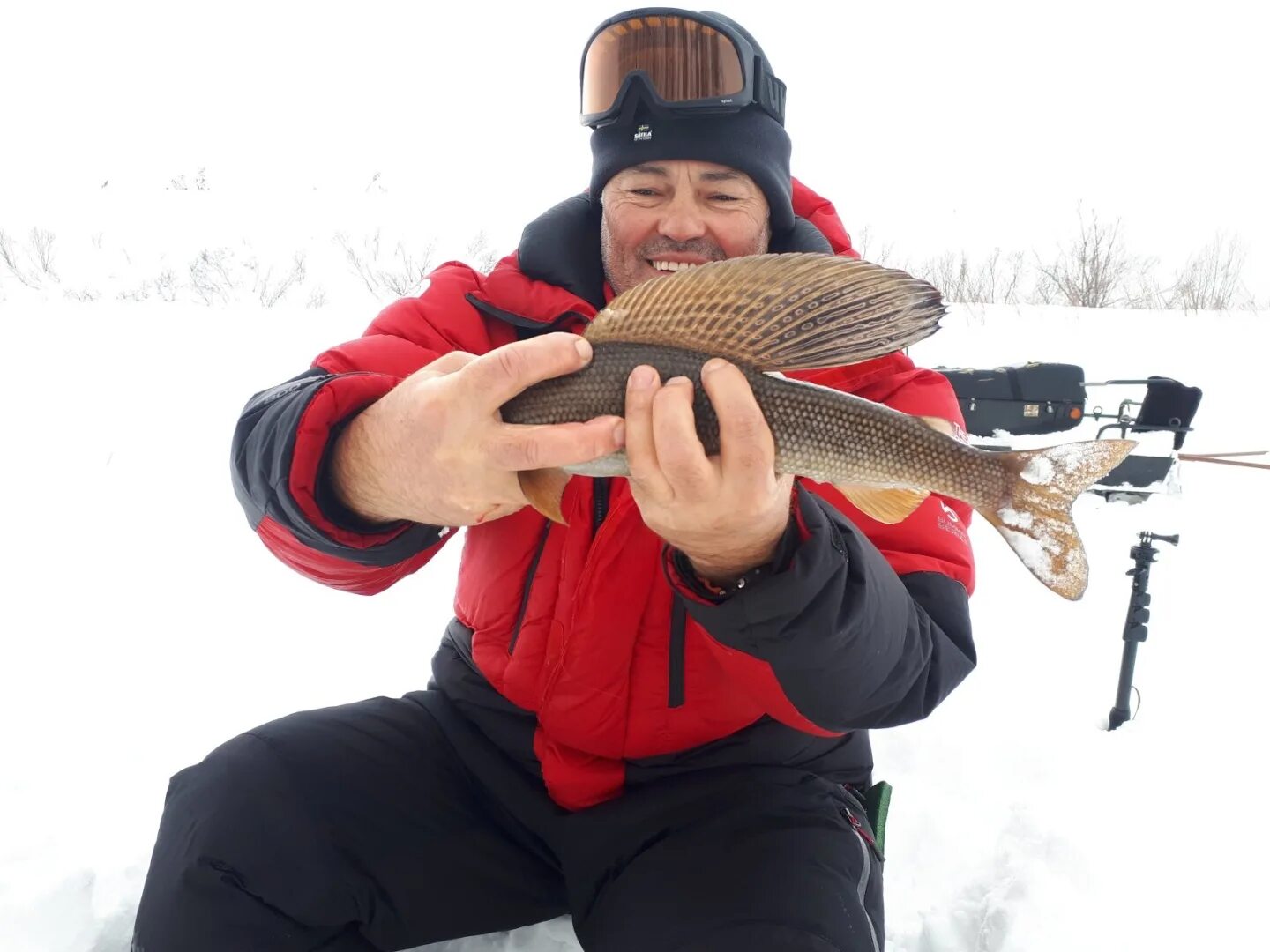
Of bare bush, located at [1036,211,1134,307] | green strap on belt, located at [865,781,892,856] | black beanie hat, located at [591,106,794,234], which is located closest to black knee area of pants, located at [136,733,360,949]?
green strap on belt, located at [865,781,892,856]

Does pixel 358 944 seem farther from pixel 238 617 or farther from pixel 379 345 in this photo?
pixel 238 617

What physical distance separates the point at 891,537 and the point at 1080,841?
1.38 meters

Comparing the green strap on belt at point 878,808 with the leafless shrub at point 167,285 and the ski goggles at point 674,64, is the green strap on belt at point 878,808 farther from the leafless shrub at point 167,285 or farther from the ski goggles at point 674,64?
the leafless shrub at point 167,285

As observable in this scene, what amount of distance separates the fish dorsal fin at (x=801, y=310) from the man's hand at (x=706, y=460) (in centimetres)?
11

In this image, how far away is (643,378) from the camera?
4.87ft

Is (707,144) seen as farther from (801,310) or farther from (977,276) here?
(977,276)

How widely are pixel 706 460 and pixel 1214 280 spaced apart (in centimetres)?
2019

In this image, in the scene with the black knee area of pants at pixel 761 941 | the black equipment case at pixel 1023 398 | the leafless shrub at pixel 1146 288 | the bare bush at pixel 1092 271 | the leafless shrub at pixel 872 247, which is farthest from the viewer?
the leafless shrub at pixel 872 247

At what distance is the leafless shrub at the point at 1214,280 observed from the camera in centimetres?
1565

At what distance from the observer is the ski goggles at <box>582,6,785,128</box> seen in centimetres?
276

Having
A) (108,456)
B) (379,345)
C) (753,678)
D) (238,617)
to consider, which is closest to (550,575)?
(753,678)

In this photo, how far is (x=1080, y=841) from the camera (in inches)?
99.7

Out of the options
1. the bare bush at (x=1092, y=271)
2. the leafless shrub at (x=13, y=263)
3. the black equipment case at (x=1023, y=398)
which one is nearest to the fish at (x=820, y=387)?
the black equipment case at (x=1023, y=398)

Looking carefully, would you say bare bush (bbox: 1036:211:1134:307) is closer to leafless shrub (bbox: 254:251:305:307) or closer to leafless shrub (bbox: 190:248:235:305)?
leafless shrub (bbox: 254:251:305:307)
